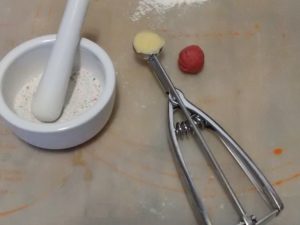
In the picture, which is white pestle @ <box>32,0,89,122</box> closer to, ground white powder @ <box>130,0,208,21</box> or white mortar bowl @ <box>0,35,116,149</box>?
white mortar bowl @ <box>0,35,116,149</box>

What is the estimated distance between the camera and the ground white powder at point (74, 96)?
569 millimetres

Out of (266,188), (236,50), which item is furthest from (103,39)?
(266,188)

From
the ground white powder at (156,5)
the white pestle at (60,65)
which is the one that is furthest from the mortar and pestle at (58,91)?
the ground white powder at (156,5)

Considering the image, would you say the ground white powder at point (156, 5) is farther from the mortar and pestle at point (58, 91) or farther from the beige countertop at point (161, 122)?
the mortar and pestle at point (58, 91)

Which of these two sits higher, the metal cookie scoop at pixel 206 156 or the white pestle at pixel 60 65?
the white pestle at pixel 60 65

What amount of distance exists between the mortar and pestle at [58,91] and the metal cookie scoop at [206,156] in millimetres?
80

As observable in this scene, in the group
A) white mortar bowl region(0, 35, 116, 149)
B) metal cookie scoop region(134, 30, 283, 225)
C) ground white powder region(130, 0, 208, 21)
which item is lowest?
metal cookie scoop region(134, 30, 283, 225)

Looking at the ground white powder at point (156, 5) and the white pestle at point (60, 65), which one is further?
the ground white powder at point (156, 5)

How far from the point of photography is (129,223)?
0.54 metres

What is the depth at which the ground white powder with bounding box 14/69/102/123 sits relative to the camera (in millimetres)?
569

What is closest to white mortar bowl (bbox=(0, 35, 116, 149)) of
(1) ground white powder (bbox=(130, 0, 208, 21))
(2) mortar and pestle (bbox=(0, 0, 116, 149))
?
(2) mortar and pestle (bbox=(0, 0, 116, 149))

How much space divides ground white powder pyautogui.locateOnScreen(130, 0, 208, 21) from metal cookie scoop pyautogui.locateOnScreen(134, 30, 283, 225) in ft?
0.40

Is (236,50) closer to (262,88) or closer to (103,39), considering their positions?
(262,88)

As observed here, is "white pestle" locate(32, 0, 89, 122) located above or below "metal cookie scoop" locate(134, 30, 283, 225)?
above
